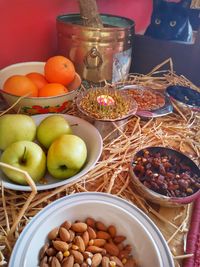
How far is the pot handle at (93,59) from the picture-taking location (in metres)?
0.71

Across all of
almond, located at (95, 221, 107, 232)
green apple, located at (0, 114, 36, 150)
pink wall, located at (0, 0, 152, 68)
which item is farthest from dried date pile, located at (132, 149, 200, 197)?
pink wall, located at (0, 0, 152, 68)

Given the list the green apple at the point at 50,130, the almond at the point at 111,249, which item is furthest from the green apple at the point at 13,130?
the almond at the point at 111,249

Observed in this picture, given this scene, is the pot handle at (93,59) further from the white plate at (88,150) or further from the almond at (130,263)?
the almond at (130,263)

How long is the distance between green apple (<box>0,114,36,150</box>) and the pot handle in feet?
1.03

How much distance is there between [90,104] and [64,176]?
0.66 ft

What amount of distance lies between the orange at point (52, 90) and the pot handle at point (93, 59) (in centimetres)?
16

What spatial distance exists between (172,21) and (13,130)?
73cm

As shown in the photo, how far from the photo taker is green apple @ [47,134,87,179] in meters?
0.44

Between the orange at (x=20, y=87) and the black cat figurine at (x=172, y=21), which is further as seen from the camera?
the black cat figurine at (x=172, y=21)

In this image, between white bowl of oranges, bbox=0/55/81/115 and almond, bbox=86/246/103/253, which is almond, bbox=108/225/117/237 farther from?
white bowl of oranges, bbox=0/55/81/115

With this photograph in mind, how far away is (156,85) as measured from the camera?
864 millimetres

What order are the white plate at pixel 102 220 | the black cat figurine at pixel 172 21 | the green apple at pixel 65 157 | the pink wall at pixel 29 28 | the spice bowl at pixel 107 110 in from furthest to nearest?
the black cat figurine at pixel 172 21 < the pink wall at pixel 29 28 < the spice bowl at pixel 107 110 < the green apple at pixel 65 157 < the white plate at pixel 102 220

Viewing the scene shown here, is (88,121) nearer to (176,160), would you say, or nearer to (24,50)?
(176,160)

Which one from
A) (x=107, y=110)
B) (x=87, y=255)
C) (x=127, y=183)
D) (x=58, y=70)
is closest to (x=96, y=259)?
(x=87, y=255)
